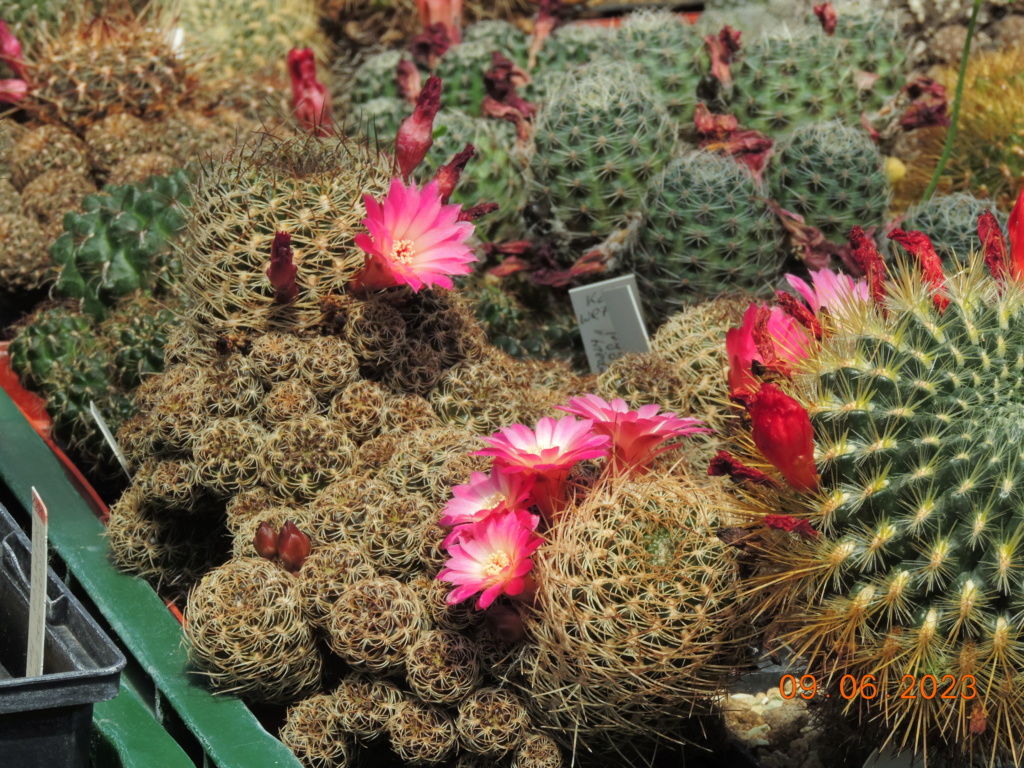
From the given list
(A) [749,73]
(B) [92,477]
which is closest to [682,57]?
(A) [749,73]

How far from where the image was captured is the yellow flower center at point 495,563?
182 cm

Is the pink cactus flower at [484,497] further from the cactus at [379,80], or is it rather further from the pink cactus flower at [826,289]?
the cactus at [379,80]

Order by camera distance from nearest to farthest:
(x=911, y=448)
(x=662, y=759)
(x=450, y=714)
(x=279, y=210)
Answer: (x=911, y=448) < (x=450, y=714) < (x=662, y=759) < (x=279, y=210)

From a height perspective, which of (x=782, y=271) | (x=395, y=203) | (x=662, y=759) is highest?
(x=395, y=203)

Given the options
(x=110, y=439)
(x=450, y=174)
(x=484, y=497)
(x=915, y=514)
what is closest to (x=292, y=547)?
(x=484, y=497)

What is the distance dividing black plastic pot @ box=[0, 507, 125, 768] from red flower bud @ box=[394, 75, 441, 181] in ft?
3.73

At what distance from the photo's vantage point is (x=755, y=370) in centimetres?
197

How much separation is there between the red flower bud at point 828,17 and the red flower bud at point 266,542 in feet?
9.65

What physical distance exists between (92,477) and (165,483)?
2.59 feet

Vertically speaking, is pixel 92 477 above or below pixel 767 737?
above

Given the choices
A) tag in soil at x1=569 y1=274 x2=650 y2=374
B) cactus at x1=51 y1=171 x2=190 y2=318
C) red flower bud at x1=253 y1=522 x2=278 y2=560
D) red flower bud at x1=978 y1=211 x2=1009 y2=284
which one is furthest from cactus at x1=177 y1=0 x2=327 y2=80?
red flower bud at x1=978 y1=211 x2=1009 y2=284

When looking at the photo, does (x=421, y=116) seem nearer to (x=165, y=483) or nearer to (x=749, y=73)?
(x=165, y=483)

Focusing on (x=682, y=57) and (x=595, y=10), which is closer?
(x=682, y=57)

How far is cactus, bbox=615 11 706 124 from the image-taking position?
375 centimetres
